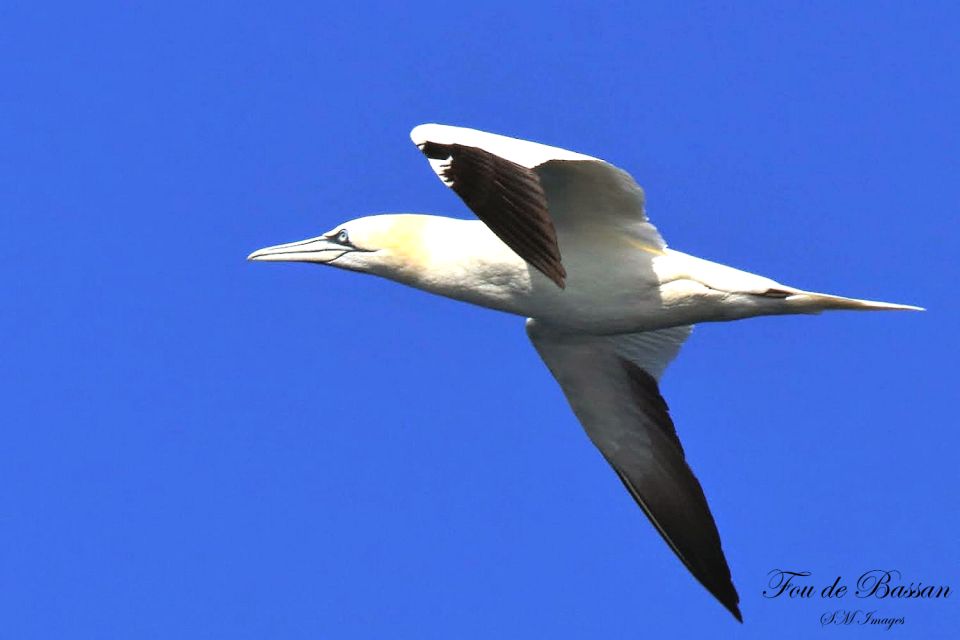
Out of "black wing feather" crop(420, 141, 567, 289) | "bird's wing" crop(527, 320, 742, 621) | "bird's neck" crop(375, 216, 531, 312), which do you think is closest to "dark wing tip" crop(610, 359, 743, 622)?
"bird's wing" crop(527, 320, 742, 621)

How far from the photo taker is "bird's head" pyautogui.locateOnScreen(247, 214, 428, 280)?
13500 millimetres

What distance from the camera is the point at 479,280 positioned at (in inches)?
517

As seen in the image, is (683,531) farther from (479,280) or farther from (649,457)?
(479,280)

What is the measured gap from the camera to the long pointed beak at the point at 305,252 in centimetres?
1405

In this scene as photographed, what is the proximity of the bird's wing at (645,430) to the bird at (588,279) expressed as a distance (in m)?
0.01

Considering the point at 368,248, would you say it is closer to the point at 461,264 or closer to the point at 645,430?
the point at 461,264

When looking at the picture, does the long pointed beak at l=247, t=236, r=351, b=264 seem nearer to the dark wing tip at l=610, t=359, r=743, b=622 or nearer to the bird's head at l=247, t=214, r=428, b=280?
the bird's head at l=247, t=214, r=428, b=280

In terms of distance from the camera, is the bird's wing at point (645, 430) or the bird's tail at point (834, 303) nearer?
the bird's tail at point (834, 303)

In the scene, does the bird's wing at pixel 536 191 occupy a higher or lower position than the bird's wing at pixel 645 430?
higher

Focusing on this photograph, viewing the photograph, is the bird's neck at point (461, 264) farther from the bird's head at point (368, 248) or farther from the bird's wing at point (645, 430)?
the bird's wing at point (645, 430)

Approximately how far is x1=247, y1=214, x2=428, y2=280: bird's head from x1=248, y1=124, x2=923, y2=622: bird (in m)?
0.01

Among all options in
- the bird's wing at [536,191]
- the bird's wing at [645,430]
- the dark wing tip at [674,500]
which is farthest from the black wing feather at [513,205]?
the dark wing tip at [674,500]

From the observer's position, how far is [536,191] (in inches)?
441

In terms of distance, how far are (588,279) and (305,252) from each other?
235 cm
